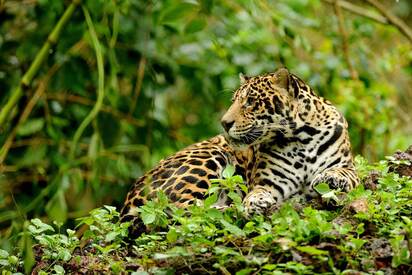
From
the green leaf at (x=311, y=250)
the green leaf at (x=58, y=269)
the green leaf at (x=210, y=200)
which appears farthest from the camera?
the green leaf at (x=58, y=269)

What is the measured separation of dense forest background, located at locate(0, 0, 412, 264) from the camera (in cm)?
805

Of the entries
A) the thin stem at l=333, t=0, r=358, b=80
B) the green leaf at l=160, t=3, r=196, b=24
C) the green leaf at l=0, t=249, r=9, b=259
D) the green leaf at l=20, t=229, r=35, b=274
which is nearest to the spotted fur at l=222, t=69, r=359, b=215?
the green leaf at l=160, t=3, r=196, b=24

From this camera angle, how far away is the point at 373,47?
14820mm

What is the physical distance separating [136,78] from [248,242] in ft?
15.3

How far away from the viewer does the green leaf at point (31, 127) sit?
31.1ft

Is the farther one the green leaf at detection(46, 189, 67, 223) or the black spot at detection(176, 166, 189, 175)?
the black spot at detection(176, 166, 189, 175)

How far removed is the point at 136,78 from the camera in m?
9.80

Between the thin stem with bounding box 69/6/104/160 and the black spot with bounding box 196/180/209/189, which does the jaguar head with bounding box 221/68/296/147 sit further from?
the thin stem with bounding box 69/6/104/160

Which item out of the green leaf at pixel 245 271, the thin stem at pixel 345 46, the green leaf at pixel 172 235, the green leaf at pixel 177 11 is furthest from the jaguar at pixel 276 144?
the thin stem at pixel 345 46

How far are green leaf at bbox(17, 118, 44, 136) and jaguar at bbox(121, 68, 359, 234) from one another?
2466 mm

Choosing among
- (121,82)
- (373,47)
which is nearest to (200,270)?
(121,82)

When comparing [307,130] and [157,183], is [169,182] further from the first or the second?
[307,130]

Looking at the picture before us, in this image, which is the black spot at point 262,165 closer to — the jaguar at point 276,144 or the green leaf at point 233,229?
the jaguar at point 276,144

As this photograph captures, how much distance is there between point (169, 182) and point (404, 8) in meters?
8.95
